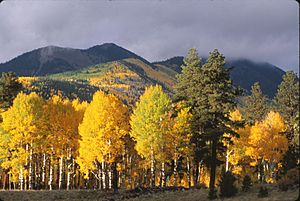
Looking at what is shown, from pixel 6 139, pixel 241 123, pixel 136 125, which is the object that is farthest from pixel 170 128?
pixel 6 139

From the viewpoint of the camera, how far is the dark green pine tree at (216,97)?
31.1m

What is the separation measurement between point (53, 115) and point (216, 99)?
2169 cm

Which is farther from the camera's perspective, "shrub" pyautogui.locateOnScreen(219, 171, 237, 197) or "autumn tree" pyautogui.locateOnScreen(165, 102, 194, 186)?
"autumn tree" pyautogui.locateOnScreen(165, 102, 194, 186)

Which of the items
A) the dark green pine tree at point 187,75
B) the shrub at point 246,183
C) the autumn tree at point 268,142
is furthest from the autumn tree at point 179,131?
the autumn tree at point 268,142

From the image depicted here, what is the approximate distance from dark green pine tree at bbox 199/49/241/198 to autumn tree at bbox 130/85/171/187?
655 cm

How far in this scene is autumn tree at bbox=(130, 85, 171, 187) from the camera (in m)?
37.3

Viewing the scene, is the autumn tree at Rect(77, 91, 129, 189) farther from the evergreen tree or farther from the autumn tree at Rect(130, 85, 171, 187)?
the evergreen tree

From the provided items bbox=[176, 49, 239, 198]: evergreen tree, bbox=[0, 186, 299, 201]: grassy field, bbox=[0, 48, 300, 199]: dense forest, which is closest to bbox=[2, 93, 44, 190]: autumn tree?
bbox=[0, 48, 300, 199]: dense forest

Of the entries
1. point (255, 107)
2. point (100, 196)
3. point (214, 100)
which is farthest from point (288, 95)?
point (100, 196)

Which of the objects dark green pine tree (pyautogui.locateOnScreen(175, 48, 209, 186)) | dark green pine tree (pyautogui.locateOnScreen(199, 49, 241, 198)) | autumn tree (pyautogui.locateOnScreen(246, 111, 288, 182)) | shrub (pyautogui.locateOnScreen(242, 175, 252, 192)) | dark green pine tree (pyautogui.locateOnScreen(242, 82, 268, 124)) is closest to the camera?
shrub (pyautogui.locateOnScreen(242, 175, 252, 192))

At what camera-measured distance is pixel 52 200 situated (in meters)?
31.5

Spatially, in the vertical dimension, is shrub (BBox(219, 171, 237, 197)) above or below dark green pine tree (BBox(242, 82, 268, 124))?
below

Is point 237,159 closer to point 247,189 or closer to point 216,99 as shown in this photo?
point 216,99

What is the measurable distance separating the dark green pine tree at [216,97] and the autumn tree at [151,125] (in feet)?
21.5
